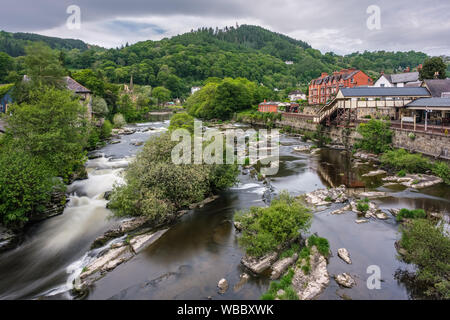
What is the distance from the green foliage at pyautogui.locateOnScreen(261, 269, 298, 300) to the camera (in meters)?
11.6

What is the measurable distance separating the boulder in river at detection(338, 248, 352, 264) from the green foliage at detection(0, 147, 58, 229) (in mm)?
19120

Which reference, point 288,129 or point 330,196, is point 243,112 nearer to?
point 288,129

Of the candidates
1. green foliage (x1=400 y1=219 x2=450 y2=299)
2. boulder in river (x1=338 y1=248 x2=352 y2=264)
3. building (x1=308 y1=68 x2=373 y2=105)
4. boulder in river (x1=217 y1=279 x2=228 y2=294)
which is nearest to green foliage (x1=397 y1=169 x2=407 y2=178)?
green foliage (x1=400 y1=219 x2=450 y2=299)

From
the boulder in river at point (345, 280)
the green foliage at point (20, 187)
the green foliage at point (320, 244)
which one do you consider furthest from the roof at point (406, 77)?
the green foliage at point (20, 187)

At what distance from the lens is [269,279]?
13391mm

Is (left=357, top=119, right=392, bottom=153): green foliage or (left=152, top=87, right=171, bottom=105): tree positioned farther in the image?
(left=152, top=87, right=171, bottom=105): tree

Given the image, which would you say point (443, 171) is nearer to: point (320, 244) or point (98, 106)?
point (320, 244)

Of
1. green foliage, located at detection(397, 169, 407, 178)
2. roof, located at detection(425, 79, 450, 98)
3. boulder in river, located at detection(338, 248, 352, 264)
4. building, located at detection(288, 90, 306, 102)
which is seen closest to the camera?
boulder in river, located at detection(338, 248, 352, 264)

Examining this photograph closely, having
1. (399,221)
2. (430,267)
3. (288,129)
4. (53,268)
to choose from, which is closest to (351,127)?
(288,129)

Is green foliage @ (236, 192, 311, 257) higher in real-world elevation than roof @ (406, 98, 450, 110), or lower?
lower

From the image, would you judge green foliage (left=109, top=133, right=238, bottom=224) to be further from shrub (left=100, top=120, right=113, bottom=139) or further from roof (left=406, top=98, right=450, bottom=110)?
shrub (left=100, top=120, right=113, bottom=139)

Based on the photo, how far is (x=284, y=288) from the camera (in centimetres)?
1234

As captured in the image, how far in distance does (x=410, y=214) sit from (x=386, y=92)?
1216 inches
